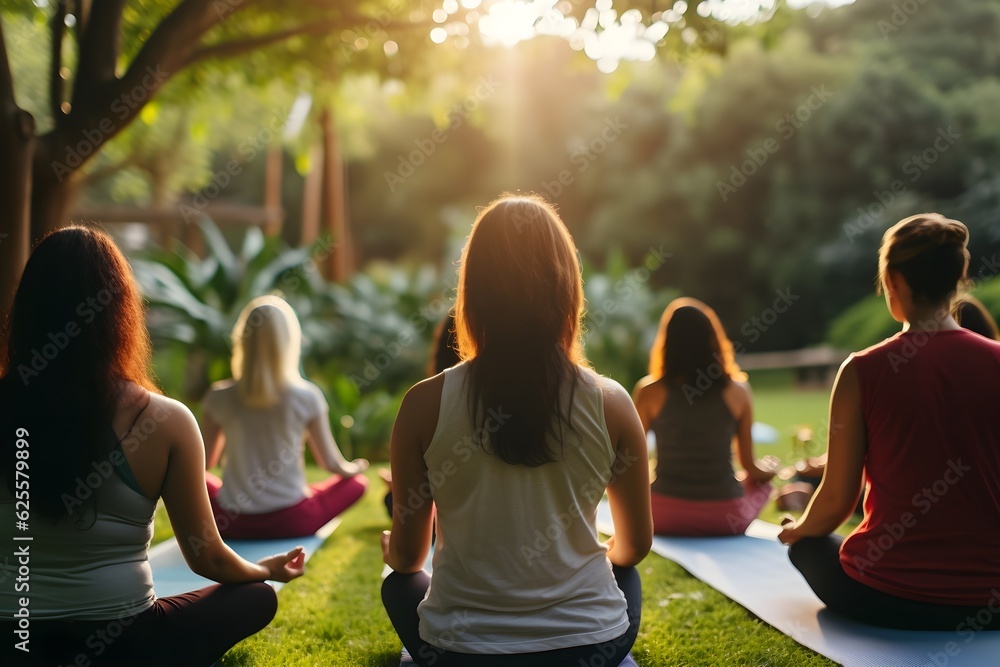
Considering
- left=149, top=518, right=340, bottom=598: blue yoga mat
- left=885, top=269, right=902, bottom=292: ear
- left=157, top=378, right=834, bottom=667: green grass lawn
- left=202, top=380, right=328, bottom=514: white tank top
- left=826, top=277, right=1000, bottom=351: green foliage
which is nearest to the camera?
left=885, top=269, right=902, bottom=292: ear

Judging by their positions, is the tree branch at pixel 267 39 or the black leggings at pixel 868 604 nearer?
the black leggings at pixel 868 604

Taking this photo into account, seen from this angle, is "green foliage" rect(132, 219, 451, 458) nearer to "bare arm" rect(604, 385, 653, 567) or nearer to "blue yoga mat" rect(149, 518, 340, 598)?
"blue yoga mat" rect(149, 518, 340, 598)

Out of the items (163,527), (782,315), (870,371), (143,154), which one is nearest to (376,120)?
(143,154)

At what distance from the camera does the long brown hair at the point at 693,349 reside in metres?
4.21

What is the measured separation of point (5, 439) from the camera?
2.07 metres

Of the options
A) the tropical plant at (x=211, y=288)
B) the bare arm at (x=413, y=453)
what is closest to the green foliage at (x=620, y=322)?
the tropical plant at (x=211, y=288)

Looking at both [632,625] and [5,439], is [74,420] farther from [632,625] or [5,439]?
[632,625]

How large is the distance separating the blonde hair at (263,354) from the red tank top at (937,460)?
2.77 m

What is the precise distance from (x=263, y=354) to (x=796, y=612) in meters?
2.69

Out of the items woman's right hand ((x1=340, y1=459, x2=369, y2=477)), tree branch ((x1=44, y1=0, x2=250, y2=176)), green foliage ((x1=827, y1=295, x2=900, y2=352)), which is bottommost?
green foliage ((x1=827, y1=295, x2=900, y2=352))

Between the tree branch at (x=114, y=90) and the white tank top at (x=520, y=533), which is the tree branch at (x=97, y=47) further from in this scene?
the white tank top at (x=520, y=533)

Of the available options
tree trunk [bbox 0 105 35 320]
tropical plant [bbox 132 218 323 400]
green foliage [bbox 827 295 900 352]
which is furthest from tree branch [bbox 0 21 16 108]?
green foliage [bbox 827 295 900 352]

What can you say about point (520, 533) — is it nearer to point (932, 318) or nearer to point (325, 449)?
point (932, 318)

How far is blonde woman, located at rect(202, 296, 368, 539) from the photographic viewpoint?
428 cm
